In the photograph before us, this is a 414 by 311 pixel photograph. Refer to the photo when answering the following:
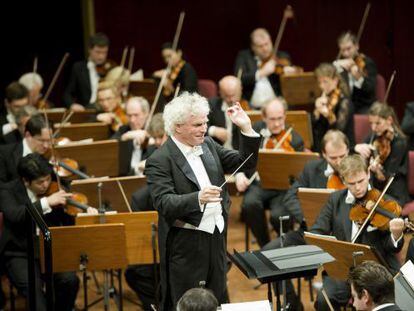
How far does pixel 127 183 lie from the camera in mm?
5227

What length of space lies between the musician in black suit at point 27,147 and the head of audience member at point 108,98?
4.75 feet

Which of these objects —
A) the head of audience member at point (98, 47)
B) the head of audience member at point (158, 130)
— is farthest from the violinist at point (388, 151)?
the head of audience member at point (98, 47)

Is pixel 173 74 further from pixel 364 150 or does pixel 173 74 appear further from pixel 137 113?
pixel 364 150

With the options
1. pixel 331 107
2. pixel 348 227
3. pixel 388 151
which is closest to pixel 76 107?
pixel 331 107

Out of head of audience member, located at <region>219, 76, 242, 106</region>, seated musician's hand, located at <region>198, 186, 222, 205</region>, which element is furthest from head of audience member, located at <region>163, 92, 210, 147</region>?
head of audience member, located at <region>219, 76, 242, 106</region>

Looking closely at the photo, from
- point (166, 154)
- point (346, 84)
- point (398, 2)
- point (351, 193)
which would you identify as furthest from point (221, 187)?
point (398, 2)

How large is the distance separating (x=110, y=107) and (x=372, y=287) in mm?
4070

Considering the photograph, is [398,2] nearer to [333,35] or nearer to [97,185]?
[333,35]

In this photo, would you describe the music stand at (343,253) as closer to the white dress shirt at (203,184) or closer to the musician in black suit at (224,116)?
the white dress shirt at (203,184)

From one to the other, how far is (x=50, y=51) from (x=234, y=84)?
3757 millimetres

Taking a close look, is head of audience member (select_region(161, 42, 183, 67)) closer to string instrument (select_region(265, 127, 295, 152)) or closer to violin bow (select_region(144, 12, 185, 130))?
violin bow (select_region(144, 12, 185, 130))

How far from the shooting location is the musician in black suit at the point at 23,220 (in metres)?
4.99

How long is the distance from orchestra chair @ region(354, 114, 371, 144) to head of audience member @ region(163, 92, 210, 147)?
2949mm

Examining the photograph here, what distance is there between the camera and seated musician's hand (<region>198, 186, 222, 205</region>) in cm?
372
